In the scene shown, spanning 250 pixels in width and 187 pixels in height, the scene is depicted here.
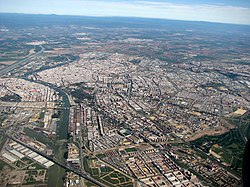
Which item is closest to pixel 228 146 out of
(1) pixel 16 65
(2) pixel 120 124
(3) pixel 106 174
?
A: (2) pixel 120 124

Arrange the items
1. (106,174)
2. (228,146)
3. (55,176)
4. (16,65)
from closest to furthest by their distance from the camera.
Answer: (55,176), (106,174), (228,146), (16,65)

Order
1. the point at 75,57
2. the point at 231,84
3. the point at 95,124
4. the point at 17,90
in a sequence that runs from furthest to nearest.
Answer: the point at 75,57 → the point at 231,84 → the point at 17,90 → the point at 95,124

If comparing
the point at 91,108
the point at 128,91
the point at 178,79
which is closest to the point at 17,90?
the point at 91,108

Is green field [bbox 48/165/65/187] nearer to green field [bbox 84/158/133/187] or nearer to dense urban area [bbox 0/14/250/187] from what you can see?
dense urban area [bbox 0/14/250/187]

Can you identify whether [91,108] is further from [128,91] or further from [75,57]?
[75,57]

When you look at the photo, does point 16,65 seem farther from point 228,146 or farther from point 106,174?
point 228,146

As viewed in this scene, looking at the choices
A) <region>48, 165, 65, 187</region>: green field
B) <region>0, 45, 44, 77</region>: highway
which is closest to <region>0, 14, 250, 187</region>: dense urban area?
<region>48, 165, 65, 187</region>: green field

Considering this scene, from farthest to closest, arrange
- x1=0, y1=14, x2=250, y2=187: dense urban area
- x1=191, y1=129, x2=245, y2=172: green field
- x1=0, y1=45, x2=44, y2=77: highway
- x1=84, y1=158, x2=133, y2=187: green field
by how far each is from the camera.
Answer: x1=0, y1=45, x2=44, y2=77: highway < x1=191, y1=129, x2=245, y2=172: green field < x1=0, y1=14, x2=250, y2=187: dense urban area < x1=84, y1=158, x2=133, y2=187: green field

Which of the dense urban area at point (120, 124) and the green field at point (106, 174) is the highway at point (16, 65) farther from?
the green field at point (106, 174)
